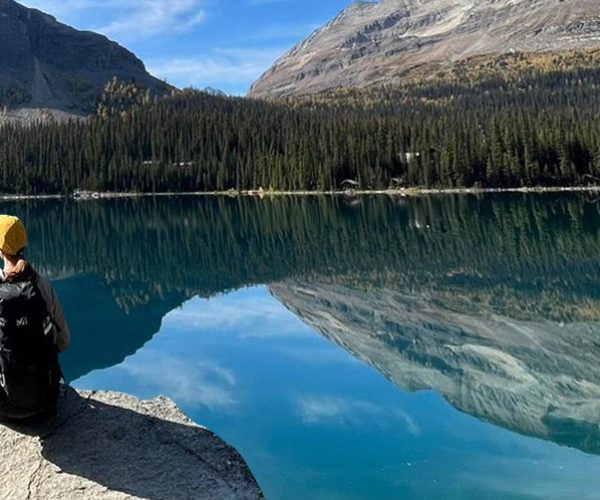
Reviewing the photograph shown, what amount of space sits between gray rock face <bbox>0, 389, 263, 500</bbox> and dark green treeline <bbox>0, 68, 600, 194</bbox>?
101939mm

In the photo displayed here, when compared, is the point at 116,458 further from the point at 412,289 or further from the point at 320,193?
the point at 320,193

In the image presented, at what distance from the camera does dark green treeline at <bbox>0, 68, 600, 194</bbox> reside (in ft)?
342

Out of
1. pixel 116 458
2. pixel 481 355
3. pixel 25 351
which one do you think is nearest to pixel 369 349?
pixel 481 355

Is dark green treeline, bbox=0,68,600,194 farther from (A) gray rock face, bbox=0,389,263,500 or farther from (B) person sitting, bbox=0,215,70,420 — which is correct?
(B) person sitting, bbox=0,215,70,420

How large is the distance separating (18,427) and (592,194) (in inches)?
3660

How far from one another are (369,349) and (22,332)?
16441 millimetres

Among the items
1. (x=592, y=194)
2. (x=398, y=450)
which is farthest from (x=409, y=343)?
(x=592, y=194)

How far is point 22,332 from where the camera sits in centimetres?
757

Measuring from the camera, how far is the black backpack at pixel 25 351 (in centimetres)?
750

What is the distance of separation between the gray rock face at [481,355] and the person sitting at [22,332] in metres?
10.7

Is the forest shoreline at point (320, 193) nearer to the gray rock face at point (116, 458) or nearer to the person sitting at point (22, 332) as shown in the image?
the gray rock face at point (116, 458)

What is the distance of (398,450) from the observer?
13.4 m

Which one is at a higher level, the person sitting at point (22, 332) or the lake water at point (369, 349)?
the person sitting at point (22, 332)

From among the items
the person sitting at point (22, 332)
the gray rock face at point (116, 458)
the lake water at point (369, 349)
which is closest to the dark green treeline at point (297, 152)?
the lake water at point (369, 349)
